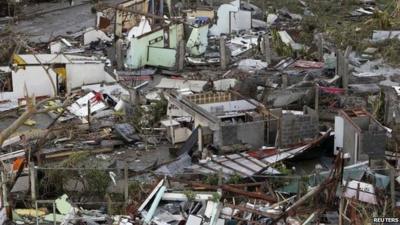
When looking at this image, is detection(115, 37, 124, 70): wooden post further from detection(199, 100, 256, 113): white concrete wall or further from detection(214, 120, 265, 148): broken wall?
detection(214, 120, 265, 148): broken wall

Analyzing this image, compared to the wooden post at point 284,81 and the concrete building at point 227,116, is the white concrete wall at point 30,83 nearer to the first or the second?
the concrete building at point 227,116

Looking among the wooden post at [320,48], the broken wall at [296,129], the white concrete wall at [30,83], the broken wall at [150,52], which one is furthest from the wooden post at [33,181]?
the wooden post at [320,48]

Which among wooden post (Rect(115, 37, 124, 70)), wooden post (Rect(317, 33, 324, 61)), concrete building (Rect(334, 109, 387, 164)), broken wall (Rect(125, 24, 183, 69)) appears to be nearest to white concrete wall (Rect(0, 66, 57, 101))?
wooden post (Rect(115, 37, 124, 70))

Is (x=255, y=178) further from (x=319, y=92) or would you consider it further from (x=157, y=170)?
(x=319, y=92)

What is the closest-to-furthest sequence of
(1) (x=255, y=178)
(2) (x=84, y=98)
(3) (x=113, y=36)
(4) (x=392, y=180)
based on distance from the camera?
(4) (x=392, y=180), (1) (x=255, y=178), (2) (x=84, y=98), (3) (x=113, y=36)

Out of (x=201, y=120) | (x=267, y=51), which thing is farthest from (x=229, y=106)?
(x=267, y=51)

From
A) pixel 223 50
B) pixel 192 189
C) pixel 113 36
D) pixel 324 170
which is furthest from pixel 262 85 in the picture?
pixel 113 36
